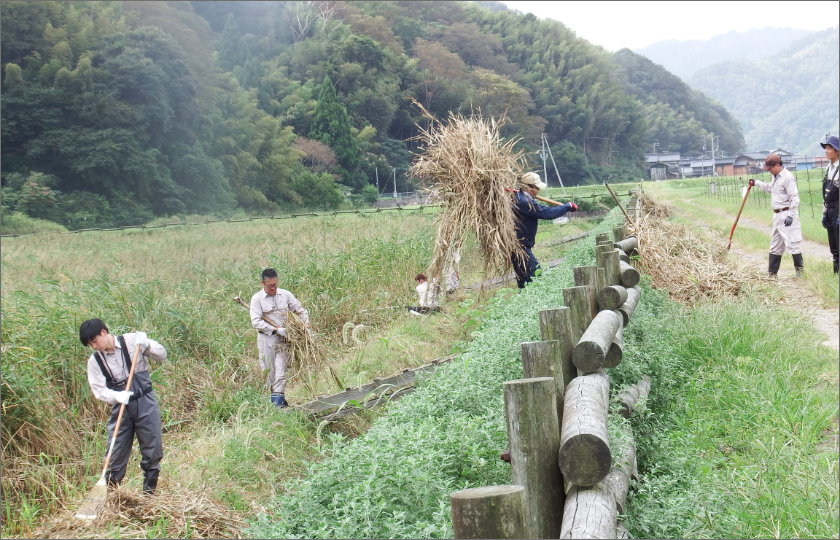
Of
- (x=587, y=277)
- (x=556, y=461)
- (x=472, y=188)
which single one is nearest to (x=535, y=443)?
(x=556, y=461)

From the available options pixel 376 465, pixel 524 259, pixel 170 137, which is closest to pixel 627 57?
pixel 170 137

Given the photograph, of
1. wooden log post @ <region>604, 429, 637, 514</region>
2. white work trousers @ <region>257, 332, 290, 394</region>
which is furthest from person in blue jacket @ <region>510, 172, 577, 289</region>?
wooden log post @ <region>604, 429, 637, 514</region>

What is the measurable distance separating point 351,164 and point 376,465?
38.8 meters

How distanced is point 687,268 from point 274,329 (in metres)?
5.25

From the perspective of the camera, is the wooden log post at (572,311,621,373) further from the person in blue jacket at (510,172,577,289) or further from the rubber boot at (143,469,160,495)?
the person in blue jacket at (510,172,577,289)

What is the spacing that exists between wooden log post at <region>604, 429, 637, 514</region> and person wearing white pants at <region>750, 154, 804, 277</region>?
664 cm

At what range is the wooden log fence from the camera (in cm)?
172

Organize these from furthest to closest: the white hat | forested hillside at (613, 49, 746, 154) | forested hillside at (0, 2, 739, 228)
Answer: forested hillside at (613, 49, 746, 154), forested hillside at (0, 2, 739, 228), the white hat

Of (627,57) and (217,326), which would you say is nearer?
(217,326)

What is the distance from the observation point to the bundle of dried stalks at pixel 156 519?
3945 millimetres

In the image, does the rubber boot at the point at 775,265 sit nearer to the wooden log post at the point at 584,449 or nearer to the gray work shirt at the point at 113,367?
the wooden log post at the point at 584,449

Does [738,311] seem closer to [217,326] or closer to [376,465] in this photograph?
[376,465]

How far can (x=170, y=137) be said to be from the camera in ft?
133

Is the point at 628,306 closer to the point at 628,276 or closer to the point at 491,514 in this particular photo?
the point at 628,276
